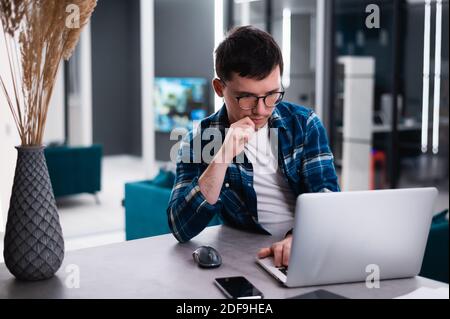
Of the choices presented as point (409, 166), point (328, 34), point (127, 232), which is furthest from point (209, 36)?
point (127, 232)

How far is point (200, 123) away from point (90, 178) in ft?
14.3

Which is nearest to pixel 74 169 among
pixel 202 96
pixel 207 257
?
pixel 202 96

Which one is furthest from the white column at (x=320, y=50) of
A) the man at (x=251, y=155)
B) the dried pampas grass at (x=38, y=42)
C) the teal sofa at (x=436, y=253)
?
the dried pampas grass at (x=38, y=42)

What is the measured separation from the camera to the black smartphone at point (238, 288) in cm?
117

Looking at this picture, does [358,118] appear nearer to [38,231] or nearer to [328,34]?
[328,34]

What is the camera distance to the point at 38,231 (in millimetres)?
1242

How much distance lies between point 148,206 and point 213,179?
89.4 inches

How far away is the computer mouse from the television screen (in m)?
6.44

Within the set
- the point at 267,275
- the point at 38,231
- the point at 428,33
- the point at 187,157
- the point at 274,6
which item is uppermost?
the point at 274,6

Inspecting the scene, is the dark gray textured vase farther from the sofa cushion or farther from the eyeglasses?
the sofa cushion

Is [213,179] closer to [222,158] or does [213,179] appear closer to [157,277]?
[222,158]

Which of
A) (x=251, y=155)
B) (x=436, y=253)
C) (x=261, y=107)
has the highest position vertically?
(x=261, y=107)

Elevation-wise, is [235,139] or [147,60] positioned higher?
[147,60]

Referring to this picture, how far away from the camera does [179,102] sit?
8141mm
